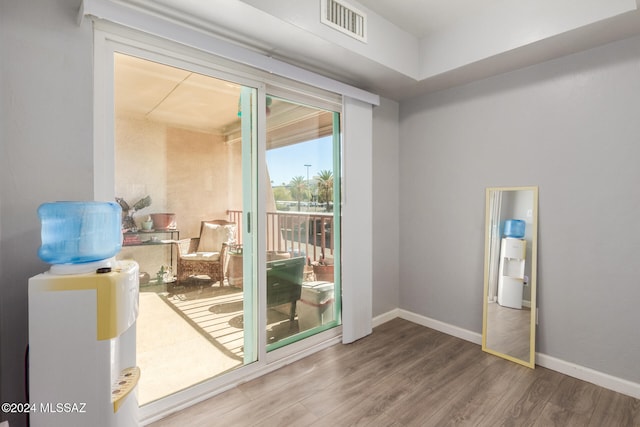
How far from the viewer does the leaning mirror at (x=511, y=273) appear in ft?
7.86

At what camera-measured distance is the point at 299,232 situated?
2602 mm

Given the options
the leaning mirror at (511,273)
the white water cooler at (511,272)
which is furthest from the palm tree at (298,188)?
the white water cooler at (511,272)

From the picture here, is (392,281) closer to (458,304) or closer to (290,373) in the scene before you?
(458,304)

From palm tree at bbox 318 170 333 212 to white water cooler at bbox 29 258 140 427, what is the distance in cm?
174

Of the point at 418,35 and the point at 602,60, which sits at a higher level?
the point at 418,35

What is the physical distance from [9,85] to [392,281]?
3192 millimetres

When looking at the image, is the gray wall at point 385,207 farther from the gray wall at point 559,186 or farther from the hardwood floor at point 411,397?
the hardwood floor at point 411,397

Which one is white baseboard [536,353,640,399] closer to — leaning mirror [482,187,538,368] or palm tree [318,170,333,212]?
leaning mirror [482,187,538,368]

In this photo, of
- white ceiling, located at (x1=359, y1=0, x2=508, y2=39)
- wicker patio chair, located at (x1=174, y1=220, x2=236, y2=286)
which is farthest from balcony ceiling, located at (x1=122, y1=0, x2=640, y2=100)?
wicker patio chair, located at (x1=174, y1=220, x2=236, y2=286)

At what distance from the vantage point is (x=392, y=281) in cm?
331

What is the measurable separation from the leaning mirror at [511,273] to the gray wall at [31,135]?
290 centimetres

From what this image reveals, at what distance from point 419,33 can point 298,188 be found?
168 cm

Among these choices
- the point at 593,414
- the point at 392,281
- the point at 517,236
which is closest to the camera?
the point at 593,414

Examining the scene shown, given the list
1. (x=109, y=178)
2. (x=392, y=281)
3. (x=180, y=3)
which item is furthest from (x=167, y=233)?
(x=392, y=281)
